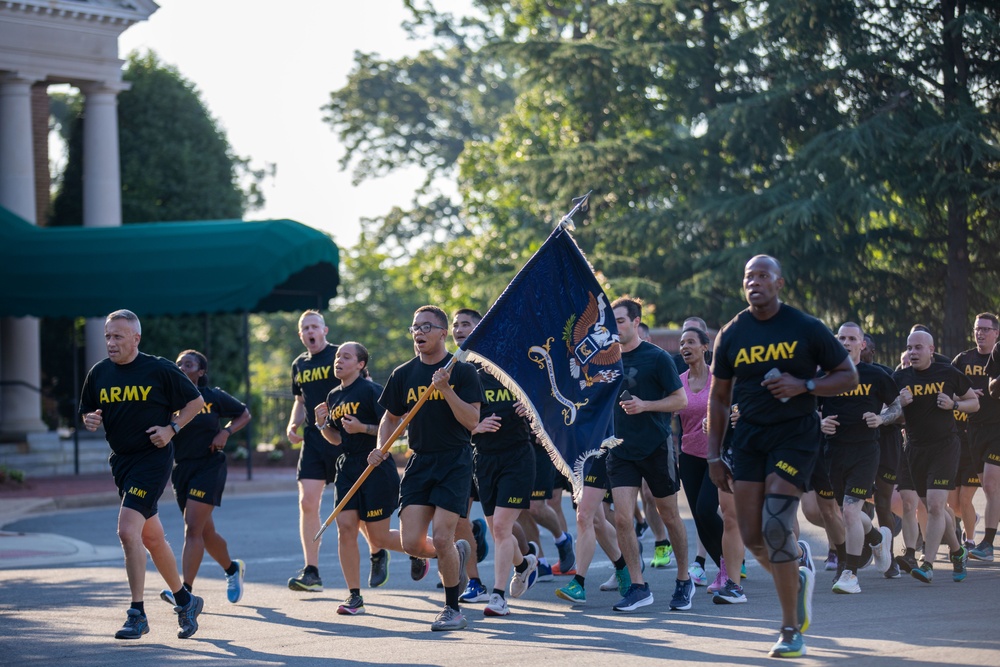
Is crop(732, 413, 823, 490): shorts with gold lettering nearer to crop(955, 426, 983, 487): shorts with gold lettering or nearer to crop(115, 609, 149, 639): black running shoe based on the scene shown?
crop(115, 609, 149, 639): black running shoe

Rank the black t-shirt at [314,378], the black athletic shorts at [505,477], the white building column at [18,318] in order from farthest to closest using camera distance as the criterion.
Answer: the white building column at [18,318], the black t-shirt at [314,378], the black athletic shorts at [505,477]

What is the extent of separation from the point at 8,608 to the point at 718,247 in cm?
2314

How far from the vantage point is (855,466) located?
1093cm

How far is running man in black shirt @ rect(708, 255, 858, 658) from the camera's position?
7.79 metres

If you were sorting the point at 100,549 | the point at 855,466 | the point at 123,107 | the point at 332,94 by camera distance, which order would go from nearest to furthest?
the point at 855,466
the point at 100,549
the point at 123,107
the point at 332,94

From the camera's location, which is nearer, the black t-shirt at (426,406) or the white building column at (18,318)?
the black t-shirt at (426,406)

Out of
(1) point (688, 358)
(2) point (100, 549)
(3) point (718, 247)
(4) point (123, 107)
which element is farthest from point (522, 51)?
(1) point (688, 358)

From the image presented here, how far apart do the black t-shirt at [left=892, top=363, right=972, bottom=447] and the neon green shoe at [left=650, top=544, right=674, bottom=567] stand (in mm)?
2407

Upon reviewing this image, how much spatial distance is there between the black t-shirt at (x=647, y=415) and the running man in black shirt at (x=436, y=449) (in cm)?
125

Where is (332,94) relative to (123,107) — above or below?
above

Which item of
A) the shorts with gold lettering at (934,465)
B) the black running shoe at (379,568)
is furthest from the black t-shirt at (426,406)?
the shorts with gold lettering at (934,465)

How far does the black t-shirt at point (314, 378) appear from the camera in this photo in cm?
1188

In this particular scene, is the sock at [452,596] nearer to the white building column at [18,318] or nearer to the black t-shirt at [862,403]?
the black t-shirt at [862,403]

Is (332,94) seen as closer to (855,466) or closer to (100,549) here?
(100,549)
